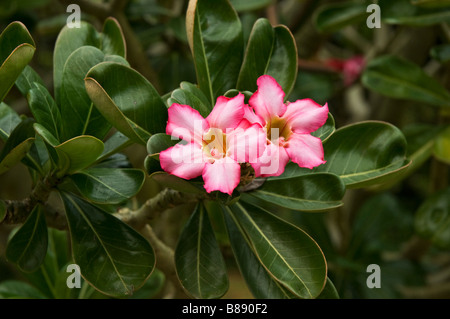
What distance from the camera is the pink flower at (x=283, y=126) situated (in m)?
0.50

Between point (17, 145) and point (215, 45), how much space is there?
0.87ft

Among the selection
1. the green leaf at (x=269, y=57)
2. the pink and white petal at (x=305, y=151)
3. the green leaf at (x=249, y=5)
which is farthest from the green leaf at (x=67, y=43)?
the green leaf at (x=249, y=5)

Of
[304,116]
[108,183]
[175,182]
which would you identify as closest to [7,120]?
[108,183]

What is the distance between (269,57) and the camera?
0.65 m

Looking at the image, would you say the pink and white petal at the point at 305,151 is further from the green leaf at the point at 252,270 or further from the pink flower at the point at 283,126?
the green leaf at the point at 252,270

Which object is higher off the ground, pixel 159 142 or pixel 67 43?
pixel 67 43

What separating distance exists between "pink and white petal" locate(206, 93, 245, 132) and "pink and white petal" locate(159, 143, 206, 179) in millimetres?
37

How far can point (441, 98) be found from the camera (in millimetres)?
1103

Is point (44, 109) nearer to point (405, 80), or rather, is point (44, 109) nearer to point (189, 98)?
point (189, 98)

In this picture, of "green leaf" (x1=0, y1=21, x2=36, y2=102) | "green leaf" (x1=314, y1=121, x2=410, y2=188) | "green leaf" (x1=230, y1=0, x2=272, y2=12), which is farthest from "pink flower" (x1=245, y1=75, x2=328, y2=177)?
"green leaf" (x1=230, y1=0, x2=272, y2=12)

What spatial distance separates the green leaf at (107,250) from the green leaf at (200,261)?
0.05 m

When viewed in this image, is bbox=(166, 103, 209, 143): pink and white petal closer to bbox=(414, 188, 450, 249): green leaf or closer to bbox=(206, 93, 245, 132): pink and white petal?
bbox=(206, 93, 245, 132): pink and white petal

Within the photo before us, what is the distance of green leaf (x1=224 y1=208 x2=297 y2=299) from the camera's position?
24.7 inches
